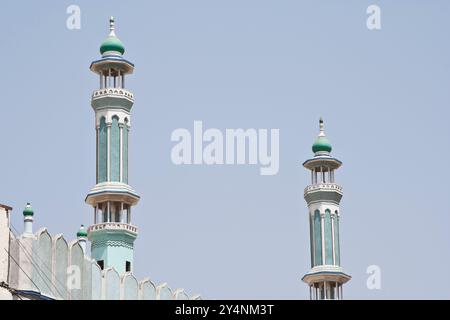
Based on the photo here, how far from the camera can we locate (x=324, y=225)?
174 ft

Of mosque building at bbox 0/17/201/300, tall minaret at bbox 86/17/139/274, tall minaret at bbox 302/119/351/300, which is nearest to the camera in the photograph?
mosque building at bbox 0/17/201/300

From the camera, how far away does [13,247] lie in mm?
26250

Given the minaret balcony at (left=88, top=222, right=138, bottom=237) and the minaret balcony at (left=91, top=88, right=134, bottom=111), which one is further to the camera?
the minaret balcony at (left=91, top=88, right=134, bottom=111)

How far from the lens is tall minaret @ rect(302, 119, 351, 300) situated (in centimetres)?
5169

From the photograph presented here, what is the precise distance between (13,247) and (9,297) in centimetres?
123

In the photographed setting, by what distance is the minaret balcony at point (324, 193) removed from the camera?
176 ft

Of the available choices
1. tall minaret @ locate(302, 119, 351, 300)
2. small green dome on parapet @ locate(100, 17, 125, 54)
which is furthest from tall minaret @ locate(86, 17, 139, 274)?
tall minaret @ locate(302, 119, 351, 300)

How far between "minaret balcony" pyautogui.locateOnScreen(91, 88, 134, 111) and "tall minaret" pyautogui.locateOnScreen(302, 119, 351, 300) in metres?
11.8

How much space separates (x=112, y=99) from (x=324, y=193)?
12562 mm

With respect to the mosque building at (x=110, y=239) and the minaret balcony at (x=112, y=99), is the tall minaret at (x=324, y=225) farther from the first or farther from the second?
the minaret balcony at (x=112, y=99)

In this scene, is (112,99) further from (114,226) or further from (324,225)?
(324,225)

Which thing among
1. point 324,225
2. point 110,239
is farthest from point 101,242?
point 324,225

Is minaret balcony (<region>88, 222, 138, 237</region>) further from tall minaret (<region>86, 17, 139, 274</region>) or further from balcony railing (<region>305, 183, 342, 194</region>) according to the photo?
balcony railing (<region>305, 183, 342, 194</region>)
